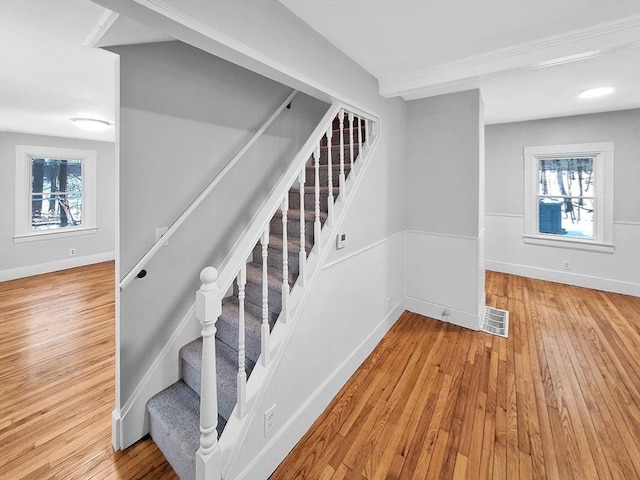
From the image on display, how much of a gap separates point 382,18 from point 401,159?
164cm

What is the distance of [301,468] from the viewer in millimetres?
1520

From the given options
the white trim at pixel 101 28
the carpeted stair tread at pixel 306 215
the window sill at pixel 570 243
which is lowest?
the window sill at pixel 570 243

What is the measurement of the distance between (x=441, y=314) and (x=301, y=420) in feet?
6.96

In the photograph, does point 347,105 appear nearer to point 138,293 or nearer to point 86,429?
point 138,293

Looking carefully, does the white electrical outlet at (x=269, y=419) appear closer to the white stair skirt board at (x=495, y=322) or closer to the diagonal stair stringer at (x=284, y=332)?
the diagonal stair stringer at (x=284, y=332)

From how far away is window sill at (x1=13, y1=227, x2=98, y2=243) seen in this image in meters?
4.73

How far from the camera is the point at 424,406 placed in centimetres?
194

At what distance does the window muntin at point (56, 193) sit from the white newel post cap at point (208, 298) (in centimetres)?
598

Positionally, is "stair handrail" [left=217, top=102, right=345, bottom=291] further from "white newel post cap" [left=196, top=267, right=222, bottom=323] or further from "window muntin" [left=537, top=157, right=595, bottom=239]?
"window muntin" [left=537, top=157, right=595, bottom=239]

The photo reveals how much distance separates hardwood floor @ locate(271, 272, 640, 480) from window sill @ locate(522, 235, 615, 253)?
1.31 m

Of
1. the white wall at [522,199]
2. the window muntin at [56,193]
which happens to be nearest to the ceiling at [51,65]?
the window muntin at [56,193]

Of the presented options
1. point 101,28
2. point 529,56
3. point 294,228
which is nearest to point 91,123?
point 101,28

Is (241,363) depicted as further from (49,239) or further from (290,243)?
(49,239)

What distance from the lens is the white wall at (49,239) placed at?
14.9 ft
